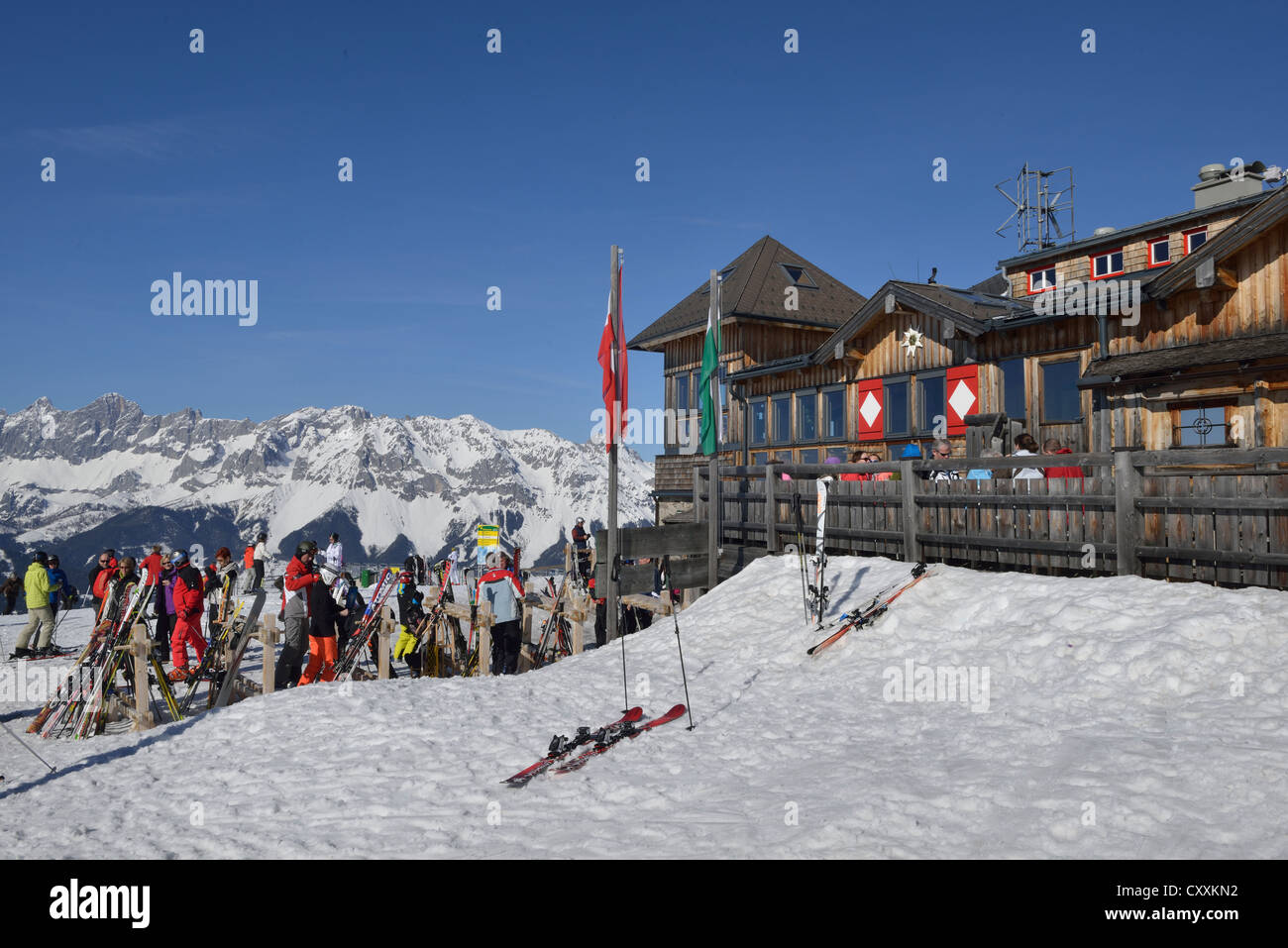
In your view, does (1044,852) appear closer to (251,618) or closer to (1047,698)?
(1047,698)

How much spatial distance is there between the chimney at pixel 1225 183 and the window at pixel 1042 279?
12.2 feet

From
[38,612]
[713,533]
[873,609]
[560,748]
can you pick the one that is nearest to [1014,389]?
[713,533]

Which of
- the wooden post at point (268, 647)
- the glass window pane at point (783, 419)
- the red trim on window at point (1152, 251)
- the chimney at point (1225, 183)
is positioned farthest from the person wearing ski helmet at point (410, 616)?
the chimney at point (1225, 183)

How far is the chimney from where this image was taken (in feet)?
72.0

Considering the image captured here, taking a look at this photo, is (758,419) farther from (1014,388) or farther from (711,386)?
(711,386)

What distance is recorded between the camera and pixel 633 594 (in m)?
14.8

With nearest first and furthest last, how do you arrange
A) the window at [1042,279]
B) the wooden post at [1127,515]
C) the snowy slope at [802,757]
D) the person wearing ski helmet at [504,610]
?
the snowy slope at [802,757], the wooden post at [1127,515], the person wearing ski helmet at [504,610], the window at [1042,279]

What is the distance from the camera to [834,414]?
21.8m

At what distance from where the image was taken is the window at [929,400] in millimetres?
18953

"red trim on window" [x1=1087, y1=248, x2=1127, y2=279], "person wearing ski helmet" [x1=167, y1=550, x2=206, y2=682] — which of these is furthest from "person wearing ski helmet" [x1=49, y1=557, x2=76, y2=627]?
"red trim on window" [x1=1087, y1=248, x2=1127, y2=279]

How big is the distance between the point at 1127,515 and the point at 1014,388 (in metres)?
8.62

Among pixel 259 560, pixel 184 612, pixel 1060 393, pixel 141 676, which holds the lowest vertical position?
pixel 141 676

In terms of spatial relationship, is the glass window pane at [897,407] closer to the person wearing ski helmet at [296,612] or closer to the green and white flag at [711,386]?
the green and white flag at [711,386]
